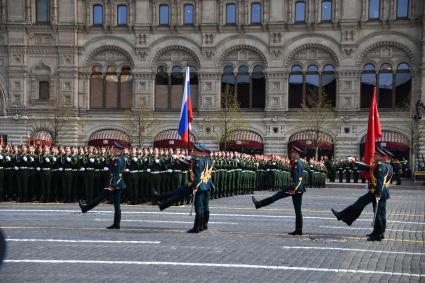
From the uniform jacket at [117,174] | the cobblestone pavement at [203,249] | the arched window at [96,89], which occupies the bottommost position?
the cobblestone pavement at [203,249]

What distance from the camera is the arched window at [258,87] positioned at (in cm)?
5334

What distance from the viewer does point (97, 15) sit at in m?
54.4

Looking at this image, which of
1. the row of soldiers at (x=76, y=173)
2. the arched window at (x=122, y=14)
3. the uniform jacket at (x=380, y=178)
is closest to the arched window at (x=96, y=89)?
the arched window at (x=122, y=14)

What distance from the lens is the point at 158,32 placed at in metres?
53.4

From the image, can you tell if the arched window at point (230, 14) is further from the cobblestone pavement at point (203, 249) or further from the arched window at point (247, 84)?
the cobblestone pavement at point (203, 249)

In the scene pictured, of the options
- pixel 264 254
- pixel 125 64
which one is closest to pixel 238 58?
pixel 125 64

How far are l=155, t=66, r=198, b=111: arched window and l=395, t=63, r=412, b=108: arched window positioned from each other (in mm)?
15808

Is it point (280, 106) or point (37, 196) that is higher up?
point (280, 106)

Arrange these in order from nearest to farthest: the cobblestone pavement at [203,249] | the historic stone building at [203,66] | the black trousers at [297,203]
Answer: the cobblestone pavement at [203,249] → the black trousers at [297,203] → the historic stone building at [203,66]

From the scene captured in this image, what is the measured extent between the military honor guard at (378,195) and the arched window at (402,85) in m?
39.4

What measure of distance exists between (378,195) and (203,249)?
376cm

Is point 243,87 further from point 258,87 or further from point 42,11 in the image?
point 42,11

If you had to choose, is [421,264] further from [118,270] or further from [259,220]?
[259,220]

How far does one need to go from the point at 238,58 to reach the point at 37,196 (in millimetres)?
33867
